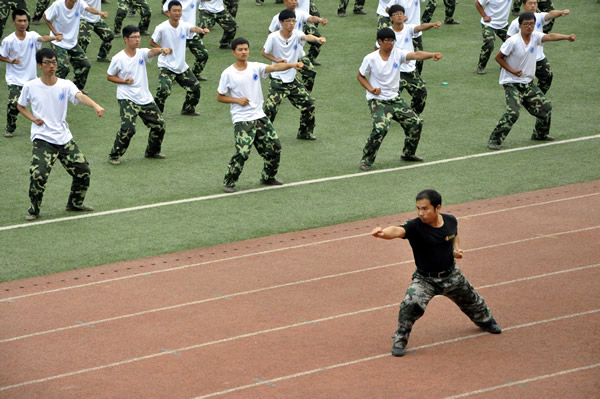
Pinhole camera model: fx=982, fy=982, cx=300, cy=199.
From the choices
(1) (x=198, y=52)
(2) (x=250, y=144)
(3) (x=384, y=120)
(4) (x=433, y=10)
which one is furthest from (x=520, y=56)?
(4) (x=433, y=10)

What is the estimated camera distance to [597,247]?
1084 cm

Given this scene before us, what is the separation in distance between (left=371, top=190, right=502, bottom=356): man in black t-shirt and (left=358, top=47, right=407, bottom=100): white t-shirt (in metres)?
6.01

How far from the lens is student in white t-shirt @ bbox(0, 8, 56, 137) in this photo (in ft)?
51.8

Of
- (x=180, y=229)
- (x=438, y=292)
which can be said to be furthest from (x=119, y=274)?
(x=438, y=292)

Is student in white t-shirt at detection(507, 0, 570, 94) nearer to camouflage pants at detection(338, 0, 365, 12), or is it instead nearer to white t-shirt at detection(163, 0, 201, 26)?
white t-shirt at detection(163, 0, 201, 26)

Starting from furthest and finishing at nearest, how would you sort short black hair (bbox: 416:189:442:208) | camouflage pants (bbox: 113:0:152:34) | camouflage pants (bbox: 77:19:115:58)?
camouflage pants (bbox: 113:0:152:34) < camouflage pants (bbox: 77:19:115:58) < short black hair (bbox: 416:189:442:208)

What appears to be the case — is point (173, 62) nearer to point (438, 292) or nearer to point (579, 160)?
point (579, 160)

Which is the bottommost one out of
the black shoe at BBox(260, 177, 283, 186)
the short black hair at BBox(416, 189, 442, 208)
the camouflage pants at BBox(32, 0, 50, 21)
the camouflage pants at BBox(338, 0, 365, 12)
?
the camouflage pants at BBox(32, 0, 50, 21)

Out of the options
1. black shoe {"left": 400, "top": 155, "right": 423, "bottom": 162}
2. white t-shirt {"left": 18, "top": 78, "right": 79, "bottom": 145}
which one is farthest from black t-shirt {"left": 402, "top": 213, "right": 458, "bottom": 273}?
black shoe {"left": 400, "top": 155, "right": 423, "bottom": 162}

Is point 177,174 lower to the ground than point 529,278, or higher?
lower

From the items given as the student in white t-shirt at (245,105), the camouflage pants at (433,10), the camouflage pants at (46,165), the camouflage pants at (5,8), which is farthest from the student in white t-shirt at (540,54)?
the camouflage pants at (5,8)

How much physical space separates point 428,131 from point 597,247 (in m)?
5.60

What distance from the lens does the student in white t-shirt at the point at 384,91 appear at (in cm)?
1383

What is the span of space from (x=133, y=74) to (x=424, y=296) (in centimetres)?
772
